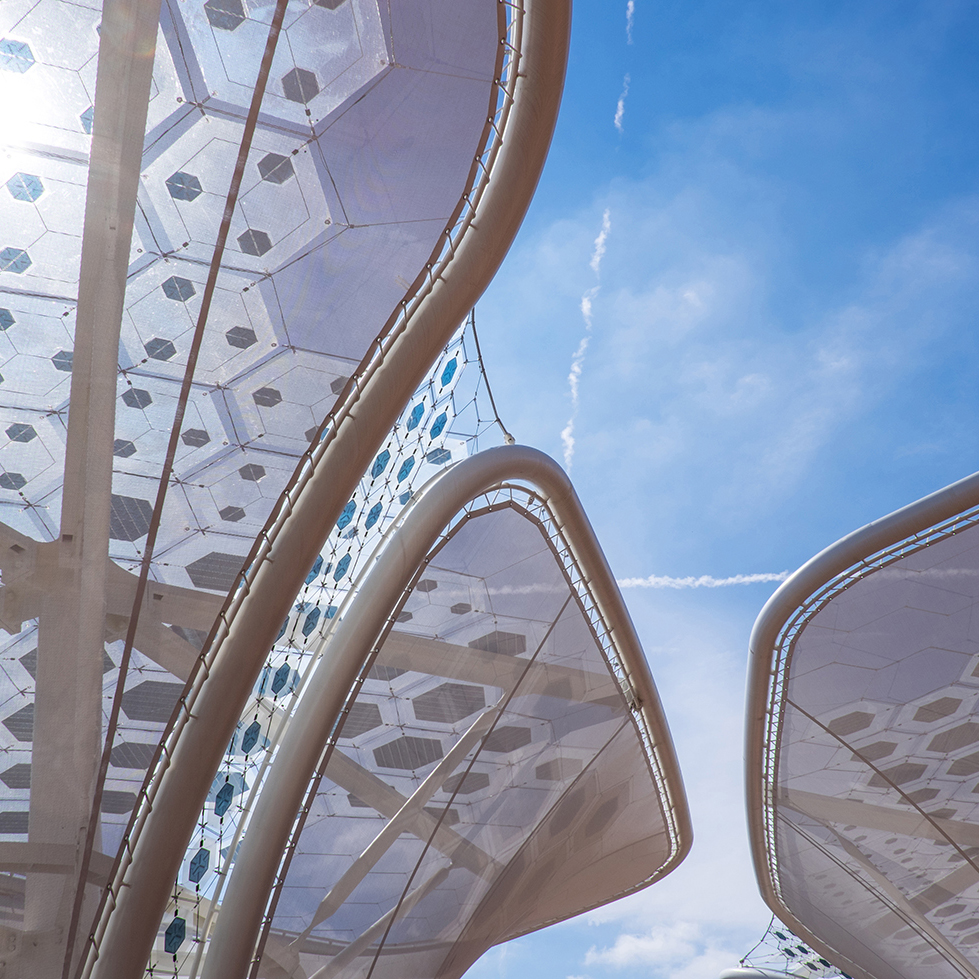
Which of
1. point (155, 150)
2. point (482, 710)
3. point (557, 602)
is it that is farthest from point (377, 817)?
point (155, 150)

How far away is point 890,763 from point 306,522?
14.9 meters

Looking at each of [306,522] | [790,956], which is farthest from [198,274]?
[790,956]

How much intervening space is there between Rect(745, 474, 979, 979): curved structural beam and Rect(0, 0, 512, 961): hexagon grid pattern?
929 centimetres

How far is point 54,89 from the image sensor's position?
6816 millimetres

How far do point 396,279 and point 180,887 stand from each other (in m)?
6.53

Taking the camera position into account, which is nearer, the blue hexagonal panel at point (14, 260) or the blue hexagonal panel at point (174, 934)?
the blue hexagonal panel at point (14, 260)

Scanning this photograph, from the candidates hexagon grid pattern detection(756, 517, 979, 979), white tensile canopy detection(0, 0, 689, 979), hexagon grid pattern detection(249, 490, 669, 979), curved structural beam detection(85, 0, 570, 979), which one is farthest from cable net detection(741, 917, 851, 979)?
curved structural beam detection(85, 0, 570, 979)

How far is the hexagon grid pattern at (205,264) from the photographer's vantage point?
6988 millimetres

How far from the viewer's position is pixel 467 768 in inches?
552

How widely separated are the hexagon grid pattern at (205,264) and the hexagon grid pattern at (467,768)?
282 cm

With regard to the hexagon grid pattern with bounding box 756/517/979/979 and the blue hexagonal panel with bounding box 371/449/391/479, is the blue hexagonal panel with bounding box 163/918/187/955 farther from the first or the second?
the hexagon grid pattern with bounding box 756/517/979/979

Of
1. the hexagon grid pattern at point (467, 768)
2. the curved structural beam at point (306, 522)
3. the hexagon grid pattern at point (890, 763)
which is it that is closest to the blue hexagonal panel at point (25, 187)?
the curved structural beam at point (306, 522)

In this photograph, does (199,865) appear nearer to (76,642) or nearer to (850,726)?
(76,642)

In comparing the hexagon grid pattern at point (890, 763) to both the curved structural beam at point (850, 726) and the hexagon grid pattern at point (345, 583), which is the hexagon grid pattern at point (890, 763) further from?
A: the hexagon grid pattern at point (345, 583)
